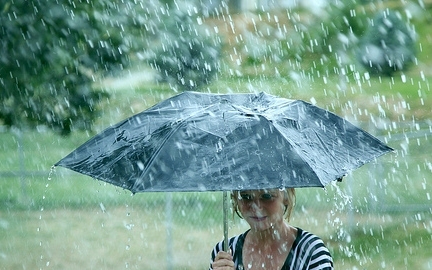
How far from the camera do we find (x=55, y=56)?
771 centimetres

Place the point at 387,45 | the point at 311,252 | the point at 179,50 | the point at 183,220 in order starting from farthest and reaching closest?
the point at 387,45
the point at 183,220
the point at 179,50
the point at 311,252

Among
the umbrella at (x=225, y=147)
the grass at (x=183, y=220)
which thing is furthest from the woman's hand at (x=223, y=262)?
the grass at (x=183, y=220)

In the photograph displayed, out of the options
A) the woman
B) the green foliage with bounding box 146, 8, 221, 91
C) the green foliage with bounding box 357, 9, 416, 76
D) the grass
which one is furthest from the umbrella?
the green foliage with bounding box 357, 9, 416, 76

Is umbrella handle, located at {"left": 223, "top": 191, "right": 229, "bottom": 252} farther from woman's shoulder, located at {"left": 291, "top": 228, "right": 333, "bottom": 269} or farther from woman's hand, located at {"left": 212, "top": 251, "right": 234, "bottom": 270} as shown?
woman's shoulder, located at {"left": 291, "top": 228, "right": 333, "bottom": 269}

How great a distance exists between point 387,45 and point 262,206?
771 inches

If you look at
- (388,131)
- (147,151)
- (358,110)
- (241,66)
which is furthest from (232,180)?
(241,66)

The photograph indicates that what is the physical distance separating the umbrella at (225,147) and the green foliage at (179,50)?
4898mm

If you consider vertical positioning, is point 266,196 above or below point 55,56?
below

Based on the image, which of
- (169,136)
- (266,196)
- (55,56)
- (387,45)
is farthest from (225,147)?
(387,45)

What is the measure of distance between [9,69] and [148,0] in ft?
5.26

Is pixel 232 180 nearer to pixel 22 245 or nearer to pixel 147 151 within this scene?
pixel 147 151

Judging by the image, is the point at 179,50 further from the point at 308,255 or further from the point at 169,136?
the point at 169,136

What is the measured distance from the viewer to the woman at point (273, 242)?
3632 mm

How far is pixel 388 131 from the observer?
17.5m
